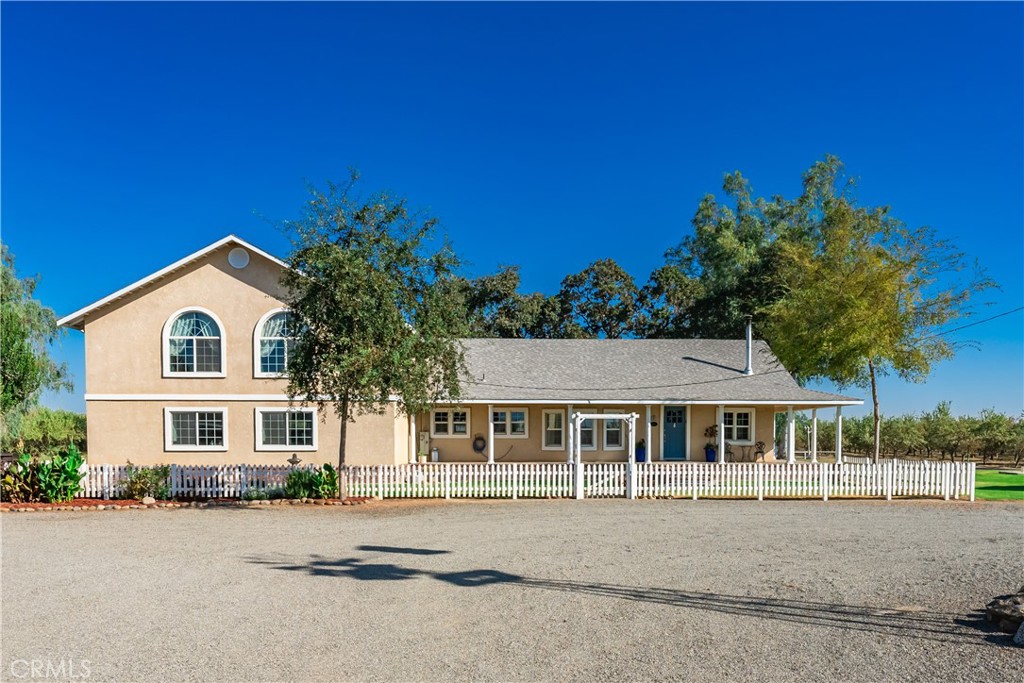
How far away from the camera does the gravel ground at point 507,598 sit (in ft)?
19.5

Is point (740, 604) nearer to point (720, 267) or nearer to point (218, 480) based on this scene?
point (218, 480)

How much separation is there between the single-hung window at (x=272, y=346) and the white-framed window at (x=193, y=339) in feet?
3.60

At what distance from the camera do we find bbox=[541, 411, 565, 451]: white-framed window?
24.8 metres

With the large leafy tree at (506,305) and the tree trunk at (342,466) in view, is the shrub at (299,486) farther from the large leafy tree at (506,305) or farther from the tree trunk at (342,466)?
the large leafy tree at (506,305)

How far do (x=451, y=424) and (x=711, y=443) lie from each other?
9.39 meters

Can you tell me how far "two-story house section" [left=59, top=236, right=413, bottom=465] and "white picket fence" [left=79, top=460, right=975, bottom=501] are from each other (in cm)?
308

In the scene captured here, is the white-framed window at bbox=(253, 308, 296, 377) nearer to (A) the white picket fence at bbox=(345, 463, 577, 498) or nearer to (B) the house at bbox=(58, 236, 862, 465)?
(B) the house at bbox=(58, 236, 862, 465)

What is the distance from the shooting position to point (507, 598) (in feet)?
26.0

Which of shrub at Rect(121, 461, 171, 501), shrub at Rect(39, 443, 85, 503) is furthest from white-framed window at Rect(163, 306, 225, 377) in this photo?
shrub at Rect(39, 443, 85, 503)

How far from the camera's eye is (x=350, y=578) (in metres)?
8.92

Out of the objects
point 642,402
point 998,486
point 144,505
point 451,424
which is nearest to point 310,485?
point 144,505

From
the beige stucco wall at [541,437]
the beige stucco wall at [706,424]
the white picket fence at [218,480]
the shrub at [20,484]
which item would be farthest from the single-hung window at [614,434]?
the shrub at [20,484]

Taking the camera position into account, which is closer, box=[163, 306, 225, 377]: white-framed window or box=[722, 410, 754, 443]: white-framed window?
box=[163, 306, 225, 377]: white-framed window

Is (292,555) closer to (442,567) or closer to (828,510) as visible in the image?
(442,567)
